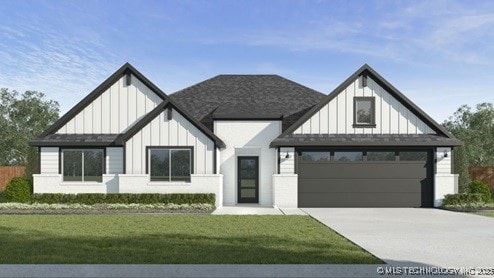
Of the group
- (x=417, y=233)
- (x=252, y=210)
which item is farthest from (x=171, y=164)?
(x=417, y=233)

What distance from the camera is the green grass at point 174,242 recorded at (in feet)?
28.5

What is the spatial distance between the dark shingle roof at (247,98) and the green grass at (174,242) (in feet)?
27.3

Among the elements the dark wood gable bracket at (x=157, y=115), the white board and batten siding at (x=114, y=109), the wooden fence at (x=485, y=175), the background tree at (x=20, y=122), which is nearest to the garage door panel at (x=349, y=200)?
the dark wood gable bracket at (x=157, y=115)

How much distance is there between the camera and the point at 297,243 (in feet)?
34.5

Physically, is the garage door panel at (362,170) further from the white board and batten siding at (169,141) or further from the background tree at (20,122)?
the background tree at (20,122)

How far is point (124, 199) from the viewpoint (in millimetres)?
20156

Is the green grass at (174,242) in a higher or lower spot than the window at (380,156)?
lower

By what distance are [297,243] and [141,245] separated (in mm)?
3548

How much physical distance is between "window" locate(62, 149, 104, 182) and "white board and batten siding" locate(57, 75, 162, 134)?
3.52 ft

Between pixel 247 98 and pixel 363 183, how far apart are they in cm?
808

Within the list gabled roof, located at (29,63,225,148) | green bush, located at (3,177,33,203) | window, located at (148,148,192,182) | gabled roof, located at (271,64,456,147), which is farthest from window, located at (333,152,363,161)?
green bush, located at (3,177,33,203)

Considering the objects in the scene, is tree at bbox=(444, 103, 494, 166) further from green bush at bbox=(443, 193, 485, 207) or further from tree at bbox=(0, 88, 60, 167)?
tree at bbox=(0, 88, 60, 167)

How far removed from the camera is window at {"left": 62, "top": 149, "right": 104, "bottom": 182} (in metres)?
21.5

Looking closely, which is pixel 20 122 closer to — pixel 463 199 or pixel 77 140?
pixel 77 140
